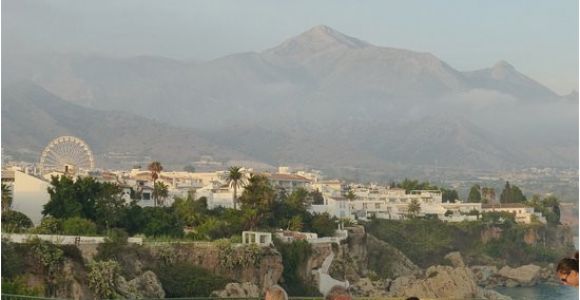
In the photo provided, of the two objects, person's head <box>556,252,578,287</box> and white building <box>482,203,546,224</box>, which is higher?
white building <box>482,203,546,224</box>

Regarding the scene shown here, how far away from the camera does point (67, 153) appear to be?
4969 cm

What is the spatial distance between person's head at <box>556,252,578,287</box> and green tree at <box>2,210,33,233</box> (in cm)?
2488

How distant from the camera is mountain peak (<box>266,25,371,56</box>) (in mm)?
145000

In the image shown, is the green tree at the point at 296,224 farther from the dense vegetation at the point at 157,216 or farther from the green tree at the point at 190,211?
the green tree at the point at 190,211

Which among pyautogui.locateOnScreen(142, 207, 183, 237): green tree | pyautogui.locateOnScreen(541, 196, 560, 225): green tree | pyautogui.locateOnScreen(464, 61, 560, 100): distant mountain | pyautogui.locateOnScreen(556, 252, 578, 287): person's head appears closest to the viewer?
pyautogui.locateOnScreen(556, 252, 578, 287): person's head

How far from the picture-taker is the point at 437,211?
169 feet

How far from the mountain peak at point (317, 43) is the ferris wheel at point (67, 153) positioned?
96.2 m

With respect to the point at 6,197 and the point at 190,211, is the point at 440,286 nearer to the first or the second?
the point at 190,211

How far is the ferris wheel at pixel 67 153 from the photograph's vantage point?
48.2 metres

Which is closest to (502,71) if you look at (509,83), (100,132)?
(509,83)

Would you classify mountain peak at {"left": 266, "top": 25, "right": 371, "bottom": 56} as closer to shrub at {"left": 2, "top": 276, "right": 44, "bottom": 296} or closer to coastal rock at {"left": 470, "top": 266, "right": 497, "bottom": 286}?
coastal rock at {"left": 470, "top": 266, "right": 497, "bottom": 286}

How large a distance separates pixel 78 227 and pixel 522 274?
2273 cm

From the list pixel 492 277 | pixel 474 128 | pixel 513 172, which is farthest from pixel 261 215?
pixel 474 128

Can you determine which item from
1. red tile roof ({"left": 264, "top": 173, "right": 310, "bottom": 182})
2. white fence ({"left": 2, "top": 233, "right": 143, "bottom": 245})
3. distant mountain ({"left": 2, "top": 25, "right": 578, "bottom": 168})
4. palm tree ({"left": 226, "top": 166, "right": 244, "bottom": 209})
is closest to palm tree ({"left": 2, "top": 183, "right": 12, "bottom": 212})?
white fence ({"left": 2, "top": 233, "right": 143, "bottom": 245})
